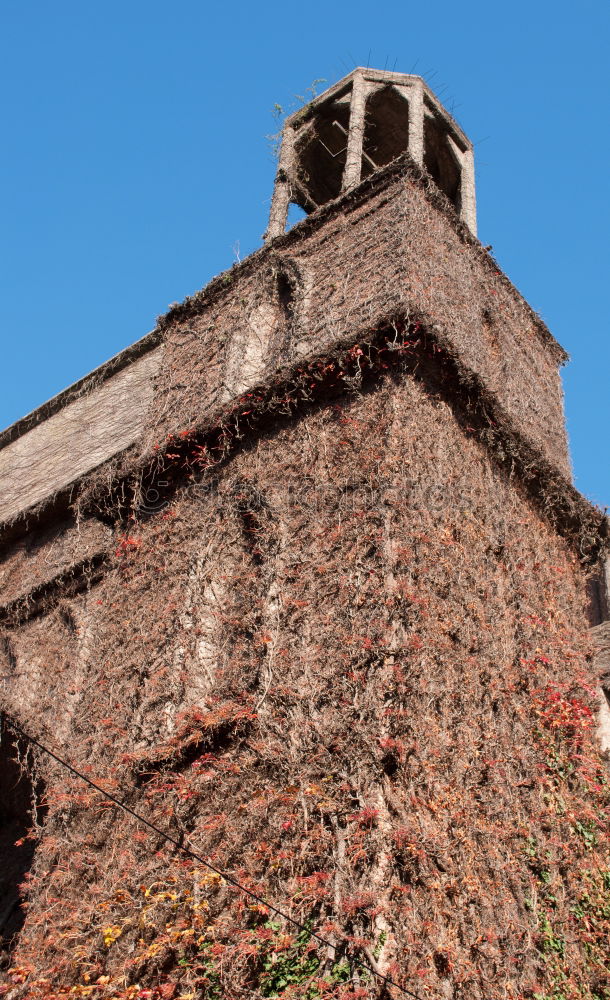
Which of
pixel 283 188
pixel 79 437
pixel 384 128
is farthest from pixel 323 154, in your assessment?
pixel 79 437

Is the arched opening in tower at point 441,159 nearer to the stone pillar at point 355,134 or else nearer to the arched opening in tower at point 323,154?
the stone pillar at point 355,134

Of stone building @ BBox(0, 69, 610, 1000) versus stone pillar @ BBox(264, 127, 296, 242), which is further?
stone pillar @ BBox(264, 127, 296, 242)

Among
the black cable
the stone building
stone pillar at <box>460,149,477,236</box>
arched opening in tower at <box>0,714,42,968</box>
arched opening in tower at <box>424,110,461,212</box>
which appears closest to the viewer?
the black cable

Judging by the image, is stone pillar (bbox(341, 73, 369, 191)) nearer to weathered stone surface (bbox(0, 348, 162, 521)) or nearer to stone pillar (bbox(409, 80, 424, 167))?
stone pillar (bbox(409, 80, 424, 167))

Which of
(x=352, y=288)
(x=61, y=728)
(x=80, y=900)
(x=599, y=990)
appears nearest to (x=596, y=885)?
(x=599, y=990)

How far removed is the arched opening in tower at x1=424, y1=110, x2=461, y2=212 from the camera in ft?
48.2

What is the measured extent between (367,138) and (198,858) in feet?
39.8

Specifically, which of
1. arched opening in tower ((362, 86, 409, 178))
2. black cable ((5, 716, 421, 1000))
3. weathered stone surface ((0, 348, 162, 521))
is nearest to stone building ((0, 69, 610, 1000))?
black cable ((5, 716, 421, 1000))

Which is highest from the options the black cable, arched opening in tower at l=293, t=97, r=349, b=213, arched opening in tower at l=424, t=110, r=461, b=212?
arched opening in tower at l=293, t=97, r=349, b=213

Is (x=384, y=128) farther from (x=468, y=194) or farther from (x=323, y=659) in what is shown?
(x=323, y=659)

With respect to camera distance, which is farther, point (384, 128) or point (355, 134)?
point (384, 128)

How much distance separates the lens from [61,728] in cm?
891

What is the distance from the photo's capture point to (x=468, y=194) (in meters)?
13.9

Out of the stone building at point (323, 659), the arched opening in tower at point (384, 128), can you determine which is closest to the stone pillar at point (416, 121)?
the arched opening in tower at point (384, 128)
